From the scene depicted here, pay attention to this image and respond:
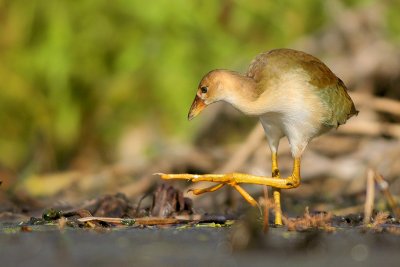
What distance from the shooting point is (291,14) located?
30.3 ft

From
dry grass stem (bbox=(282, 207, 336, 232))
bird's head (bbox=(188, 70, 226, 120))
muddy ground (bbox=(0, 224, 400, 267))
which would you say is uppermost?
bird's head (bbox=(188, 70, 226, 120))

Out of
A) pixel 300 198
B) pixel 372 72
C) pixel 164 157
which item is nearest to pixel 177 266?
pixel 300 198

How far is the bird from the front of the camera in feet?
14.4

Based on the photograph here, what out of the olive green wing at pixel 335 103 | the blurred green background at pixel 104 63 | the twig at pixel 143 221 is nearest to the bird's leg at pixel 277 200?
the olive green wing at pixel 335 103

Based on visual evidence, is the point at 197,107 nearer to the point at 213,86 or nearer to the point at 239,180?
the point at 213,86

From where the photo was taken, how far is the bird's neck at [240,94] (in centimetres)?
439

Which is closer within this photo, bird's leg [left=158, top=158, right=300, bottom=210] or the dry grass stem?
the dry grass stem

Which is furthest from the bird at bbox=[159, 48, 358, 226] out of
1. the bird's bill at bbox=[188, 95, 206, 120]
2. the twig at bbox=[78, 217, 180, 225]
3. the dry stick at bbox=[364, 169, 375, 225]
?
the dry stick at bbox=[364, 169, 375, 225]

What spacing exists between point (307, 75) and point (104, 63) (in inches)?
186

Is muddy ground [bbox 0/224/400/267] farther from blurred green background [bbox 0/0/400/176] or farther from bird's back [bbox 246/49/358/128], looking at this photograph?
blurred green background [bbox 0/0/400/176]

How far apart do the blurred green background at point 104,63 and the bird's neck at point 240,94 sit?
4153 millimetres

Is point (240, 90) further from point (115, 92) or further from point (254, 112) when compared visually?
point (115, 92)

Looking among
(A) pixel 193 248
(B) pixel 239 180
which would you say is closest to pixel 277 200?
(B) pixel 239 180

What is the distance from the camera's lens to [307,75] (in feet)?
14.8
